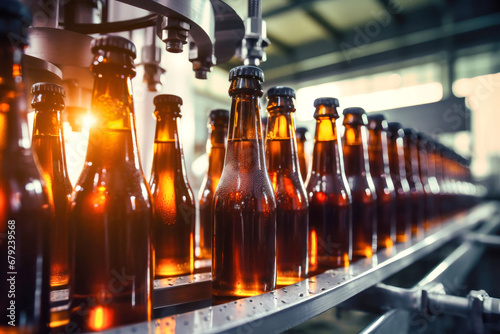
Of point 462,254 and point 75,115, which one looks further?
point 462,254

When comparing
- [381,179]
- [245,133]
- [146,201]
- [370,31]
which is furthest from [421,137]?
[370,31]

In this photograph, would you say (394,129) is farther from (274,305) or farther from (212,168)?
(274,305)

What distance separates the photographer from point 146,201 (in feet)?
1.15

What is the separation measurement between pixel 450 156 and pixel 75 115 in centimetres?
192

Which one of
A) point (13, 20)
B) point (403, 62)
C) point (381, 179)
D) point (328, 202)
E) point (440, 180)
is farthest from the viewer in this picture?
point (403, 62)

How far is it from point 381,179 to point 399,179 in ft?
0.63

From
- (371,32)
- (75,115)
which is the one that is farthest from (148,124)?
(371,32)

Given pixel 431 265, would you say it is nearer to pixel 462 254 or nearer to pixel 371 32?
pixel 462 254

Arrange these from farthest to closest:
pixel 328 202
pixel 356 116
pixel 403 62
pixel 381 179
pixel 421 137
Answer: pixel 403 62 < pixel 421 137 < pixel 381 179 < pixel 356 116 < pixel 328 202

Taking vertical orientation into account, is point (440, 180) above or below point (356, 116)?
below

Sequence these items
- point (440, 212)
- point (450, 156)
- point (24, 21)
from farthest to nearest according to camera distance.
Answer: point (450, 156) < point (440, 212) < point (24, 21)

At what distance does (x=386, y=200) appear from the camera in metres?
0.84

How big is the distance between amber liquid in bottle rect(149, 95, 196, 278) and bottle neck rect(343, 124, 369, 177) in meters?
0.36

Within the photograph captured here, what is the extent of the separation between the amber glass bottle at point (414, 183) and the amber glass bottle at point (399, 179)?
8cm
